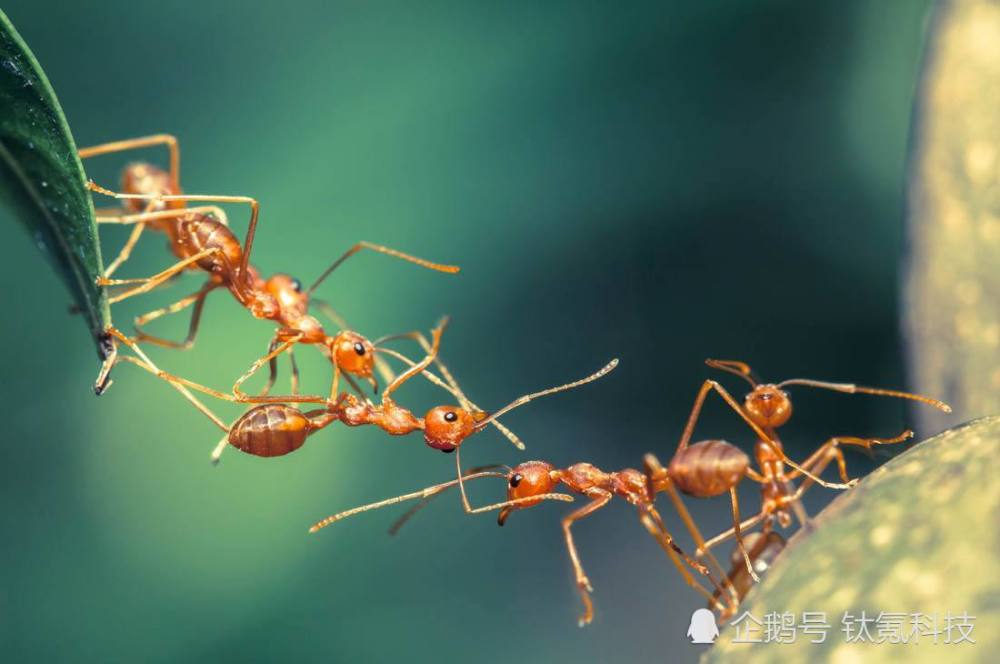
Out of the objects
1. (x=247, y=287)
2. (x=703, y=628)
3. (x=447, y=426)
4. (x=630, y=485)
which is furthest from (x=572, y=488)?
(x=247, y=287)

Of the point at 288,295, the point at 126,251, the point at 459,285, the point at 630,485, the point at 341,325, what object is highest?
the point at 126,251

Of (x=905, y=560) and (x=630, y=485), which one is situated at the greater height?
(x=905, y=560)

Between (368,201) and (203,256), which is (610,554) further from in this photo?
(203,256)

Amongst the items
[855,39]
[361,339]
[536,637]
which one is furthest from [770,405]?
[855,39]

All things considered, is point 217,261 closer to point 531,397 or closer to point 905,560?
point 531,397

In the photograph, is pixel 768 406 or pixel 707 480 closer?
pixel 707 480

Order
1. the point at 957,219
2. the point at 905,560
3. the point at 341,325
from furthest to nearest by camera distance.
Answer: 1. the point at 341,325
2. the point at 957,219
3. the point at 905,560

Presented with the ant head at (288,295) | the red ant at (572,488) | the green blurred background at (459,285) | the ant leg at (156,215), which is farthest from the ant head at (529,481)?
the green blurred background at (459,285)
